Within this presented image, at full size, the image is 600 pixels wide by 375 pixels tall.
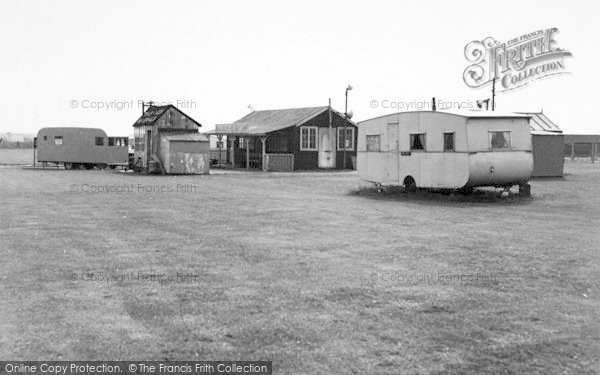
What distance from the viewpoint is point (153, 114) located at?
38781 mm

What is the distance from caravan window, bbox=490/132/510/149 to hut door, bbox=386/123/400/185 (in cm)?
347

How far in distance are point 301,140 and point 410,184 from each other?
68.3 feet

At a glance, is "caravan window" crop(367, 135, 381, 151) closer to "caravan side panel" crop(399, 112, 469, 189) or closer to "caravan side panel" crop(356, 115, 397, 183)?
"caravan side panel" crop(356, 115, 397, 183)

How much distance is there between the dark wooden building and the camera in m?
42.3

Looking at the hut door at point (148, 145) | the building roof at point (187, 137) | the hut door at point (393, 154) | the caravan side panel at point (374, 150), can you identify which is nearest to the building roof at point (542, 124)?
the caravan side panel at point (374, 150)

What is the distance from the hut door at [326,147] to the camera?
43.4 m

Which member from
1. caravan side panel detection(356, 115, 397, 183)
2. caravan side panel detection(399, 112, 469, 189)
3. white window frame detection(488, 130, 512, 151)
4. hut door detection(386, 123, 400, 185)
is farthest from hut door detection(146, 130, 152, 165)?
white window frame detection(488, 130, 512, 151)

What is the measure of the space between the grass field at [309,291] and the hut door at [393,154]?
7.58m

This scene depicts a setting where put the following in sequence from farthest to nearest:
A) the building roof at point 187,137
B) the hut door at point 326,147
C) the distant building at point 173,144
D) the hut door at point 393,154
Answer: the hut door at point 326,147 < the building roof at point 187,137 < the distant building at point 173,144 < the hut door at point 393,154

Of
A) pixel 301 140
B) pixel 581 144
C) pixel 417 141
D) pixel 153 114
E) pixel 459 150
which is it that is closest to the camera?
pixel 459 150

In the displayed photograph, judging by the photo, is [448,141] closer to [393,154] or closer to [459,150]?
[459,150]

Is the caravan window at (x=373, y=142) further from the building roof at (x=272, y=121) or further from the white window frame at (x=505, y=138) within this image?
the building roof at (x=272, y=121)

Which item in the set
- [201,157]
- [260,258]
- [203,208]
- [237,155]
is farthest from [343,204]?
[237,155]

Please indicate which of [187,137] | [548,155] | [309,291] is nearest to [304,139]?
[187,137]
